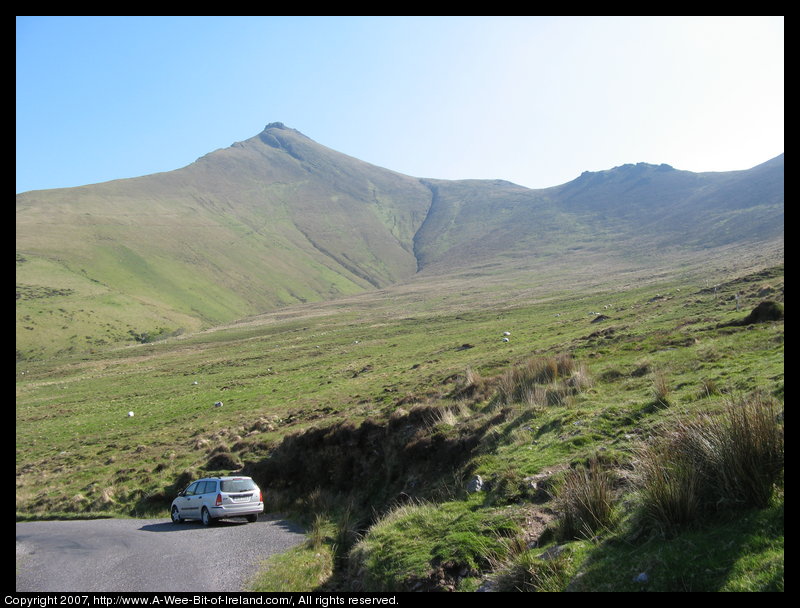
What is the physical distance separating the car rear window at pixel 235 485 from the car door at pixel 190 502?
1274mm

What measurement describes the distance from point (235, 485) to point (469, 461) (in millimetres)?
9681

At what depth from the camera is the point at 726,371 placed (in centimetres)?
1263

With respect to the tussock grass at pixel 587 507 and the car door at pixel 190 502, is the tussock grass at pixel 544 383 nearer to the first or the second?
the tussock grass at pixel 587 507

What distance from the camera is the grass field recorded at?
6.31 metres

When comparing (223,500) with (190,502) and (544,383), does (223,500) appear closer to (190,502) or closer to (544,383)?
(190,502)

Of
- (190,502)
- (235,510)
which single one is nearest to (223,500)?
(235,510)

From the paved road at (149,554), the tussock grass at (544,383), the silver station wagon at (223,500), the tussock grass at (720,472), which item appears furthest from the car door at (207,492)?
the tussock grass at (720,472)

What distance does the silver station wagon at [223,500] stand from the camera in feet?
57.3

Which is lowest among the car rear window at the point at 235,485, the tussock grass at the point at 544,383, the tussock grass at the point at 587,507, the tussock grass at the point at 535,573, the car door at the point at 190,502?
the car door at the point at 190,502

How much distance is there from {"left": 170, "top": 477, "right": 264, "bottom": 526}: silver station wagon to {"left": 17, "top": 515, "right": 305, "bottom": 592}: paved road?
452 mm

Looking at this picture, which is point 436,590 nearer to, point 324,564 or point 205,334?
point 324,564

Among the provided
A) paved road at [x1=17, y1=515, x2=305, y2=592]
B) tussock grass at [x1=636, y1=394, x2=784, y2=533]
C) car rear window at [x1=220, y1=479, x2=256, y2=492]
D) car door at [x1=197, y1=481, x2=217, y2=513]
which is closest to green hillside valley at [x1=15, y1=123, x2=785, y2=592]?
tussock grass at [x1=636, y1=394, x2=784, y2=533]

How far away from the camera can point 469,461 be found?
13.1m
